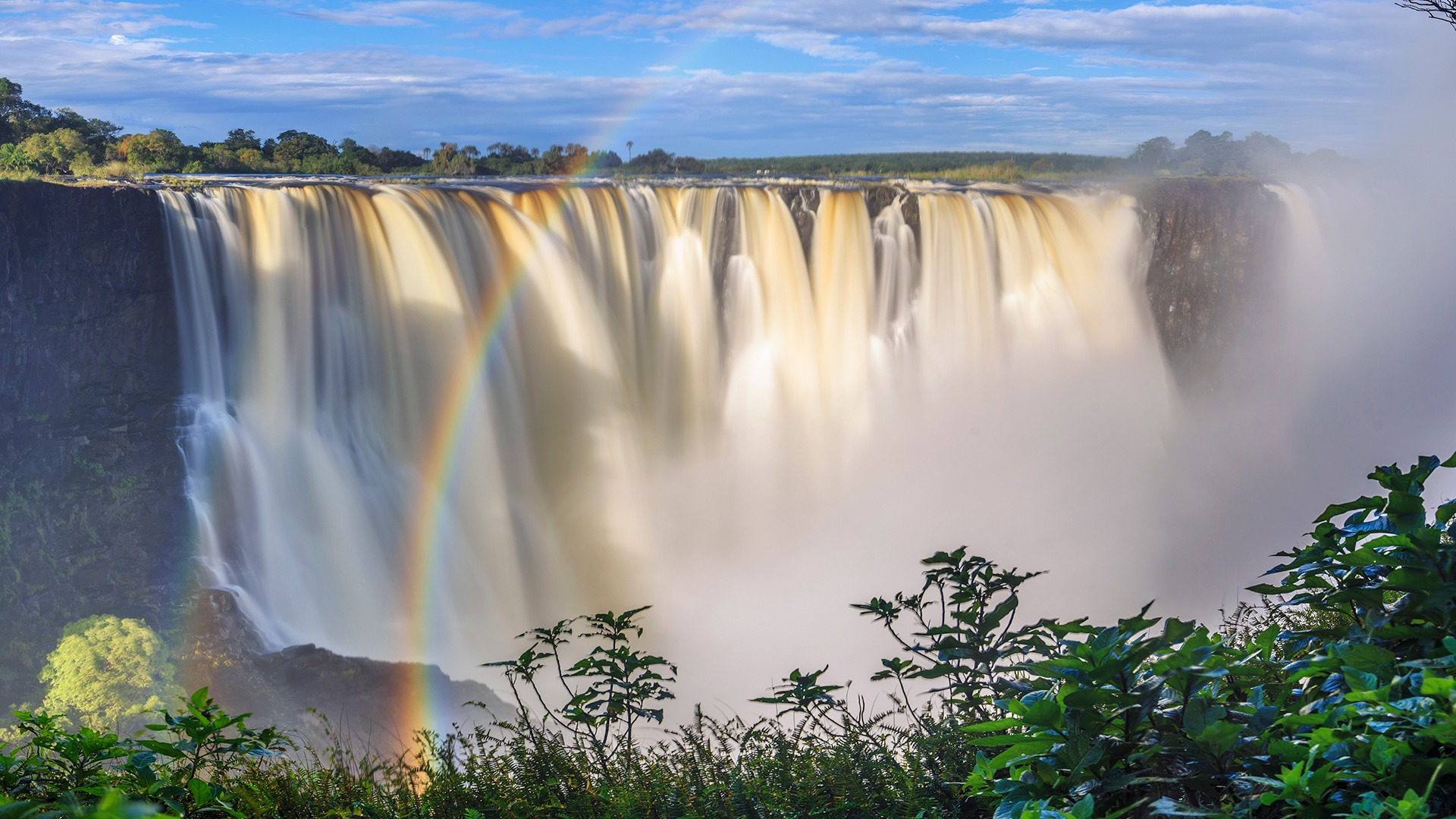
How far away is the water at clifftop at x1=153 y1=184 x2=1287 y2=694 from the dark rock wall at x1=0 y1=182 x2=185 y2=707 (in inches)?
18.7

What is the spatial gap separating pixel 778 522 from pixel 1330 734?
16369 mm

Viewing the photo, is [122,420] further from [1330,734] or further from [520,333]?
[1330,734]

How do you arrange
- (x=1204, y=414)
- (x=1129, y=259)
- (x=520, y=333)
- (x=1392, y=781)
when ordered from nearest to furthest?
1. (x=1392, y=781)
2. (x=520, y=333)
3. (x=1129, y=259)
4. (x=1204, y=414)

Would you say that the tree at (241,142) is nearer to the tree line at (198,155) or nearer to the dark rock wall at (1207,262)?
the tree line at (198,155)

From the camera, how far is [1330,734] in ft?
5.80

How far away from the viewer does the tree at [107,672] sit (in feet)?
37.7

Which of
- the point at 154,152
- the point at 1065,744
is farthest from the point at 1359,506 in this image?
the point at 154,152

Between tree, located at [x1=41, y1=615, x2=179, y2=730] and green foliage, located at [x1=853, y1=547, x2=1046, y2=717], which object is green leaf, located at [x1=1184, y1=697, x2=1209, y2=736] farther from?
tree, located at [x1=41, y1=615, x2=179, y2=730]

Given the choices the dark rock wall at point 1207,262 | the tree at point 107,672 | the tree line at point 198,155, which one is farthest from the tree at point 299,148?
the dark rock wall at point 1207,262

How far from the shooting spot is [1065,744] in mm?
1942

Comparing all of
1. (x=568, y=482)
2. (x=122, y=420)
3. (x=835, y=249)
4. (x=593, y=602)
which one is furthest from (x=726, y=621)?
(x=122, y=420)

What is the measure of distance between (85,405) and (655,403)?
8574 millimetres

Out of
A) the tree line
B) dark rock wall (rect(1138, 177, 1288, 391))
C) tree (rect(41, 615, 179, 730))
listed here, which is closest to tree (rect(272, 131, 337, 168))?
the tree line

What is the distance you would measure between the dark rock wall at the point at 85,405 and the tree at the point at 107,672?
40cm
